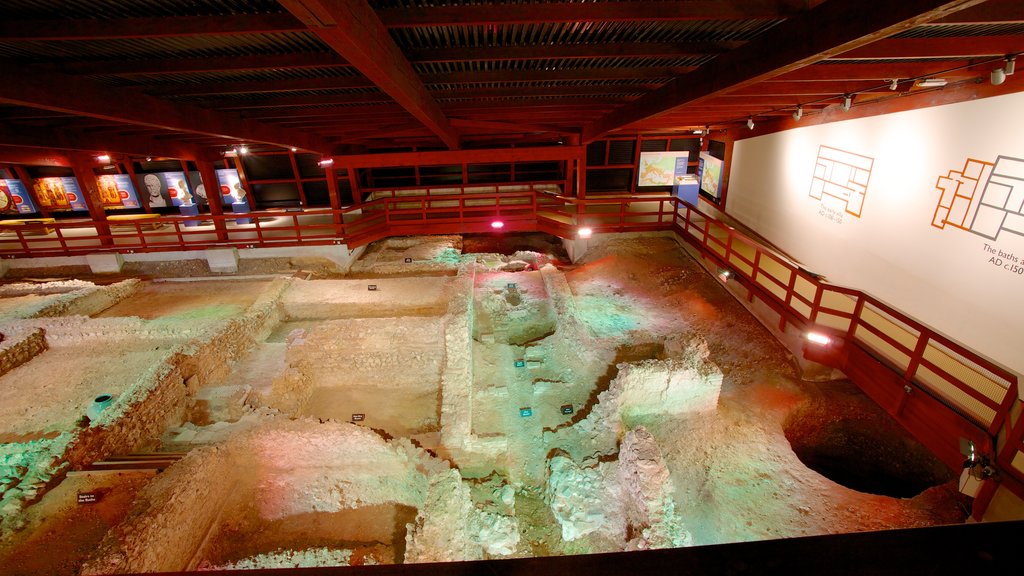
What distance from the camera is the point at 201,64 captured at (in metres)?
4.86

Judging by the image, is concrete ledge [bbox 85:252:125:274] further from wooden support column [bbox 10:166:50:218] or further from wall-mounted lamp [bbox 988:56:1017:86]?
wall-mounted lamp [bbox 988:56:1017:86]

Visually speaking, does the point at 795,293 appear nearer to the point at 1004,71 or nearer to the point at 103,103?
the point at 1004,71

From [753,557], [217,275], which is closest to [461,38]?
[753,557]

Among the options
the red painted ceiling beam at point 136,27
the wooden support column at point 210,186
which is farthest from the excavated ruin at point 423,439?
the red painted ceiling beam at point 136,27

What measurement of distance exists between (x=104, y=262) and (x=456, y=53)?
13.5m

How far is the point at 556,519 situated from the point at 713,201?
12.6 meters

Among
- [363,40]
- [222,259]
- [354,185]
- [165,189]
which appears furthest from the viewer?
[165,189]

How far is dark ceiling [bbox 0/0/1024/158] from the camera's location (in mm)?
3545

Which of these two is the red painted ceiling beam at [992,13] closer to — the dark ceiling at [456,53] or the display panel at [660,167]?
the dark ceiling at [456,53]

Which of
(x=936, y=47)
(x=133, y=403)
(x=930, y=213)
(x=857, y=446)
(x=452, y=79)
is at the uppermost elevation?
(x=452, y=79)

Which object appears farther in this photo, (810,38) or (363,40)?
(810,38)

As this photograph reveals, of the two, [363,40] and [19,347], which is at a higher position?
[363,40]

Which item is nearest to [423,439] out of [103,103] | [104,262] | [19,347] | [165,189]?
[103,103]

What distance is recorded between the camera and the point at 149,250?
12570mm
